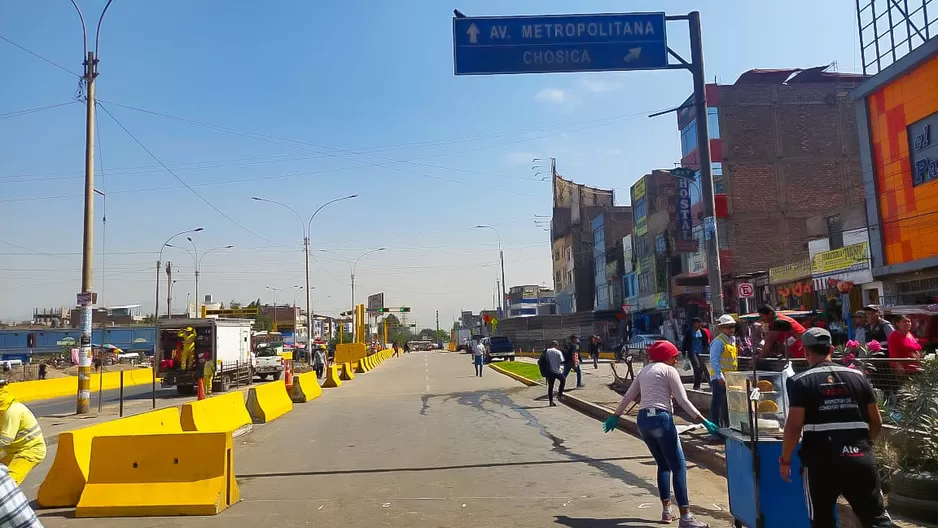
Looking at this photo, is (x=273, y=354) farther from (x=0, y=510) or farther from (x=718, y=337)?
(x=0, y=510)

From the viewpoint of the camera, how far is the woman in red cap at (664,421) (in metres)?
6.73

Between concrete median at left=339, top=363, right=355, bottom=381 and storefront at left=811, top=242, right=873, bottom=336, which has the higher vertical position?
storefront at left=811, top=242, right=873, bottom=336

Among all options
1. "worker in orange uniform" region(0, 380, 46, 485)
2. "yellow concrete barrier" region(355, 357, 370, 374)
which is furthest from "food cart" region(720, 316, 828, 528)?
"yellow concrete barrier" region(355, 357, 370, 374)

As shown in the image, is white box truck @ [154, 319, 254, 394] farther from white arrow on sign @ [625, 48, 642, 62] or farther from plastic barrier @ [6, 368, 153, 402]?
white arrow on sign @ [625, 48, 642, 62]

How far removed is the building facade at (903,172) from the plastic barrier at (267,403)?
57.9ft

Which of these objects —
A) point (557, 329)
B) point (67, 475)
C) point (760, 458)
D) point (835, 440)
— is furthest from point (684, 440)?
point (557, 329)

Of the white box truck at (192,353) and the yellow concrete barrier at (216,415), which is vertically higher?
the white box truck at (192,353)

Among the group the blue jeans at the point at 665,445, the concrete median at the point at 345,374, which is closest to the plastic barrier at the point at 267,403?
the blue jeans at the point at 665,445

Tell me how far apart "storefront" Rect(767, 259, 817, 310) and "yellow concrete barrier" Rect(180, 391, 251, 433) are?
2413 centimetres

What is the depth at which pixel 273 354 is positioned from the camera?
124 ft

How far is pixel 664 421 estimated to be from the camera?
6801 mm

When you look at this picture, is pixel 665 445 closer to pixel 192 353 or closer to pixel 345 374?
pixel 192 353

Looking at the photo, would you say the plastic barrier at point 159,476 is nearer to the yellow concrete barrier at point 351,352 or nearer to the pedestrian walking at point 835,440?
the pedestrian walking at point 835,440

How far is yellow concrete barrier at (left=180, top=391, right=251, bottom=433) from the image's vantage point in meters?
11.8
